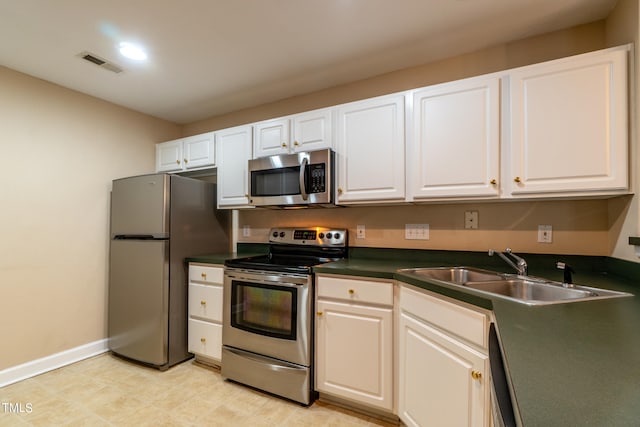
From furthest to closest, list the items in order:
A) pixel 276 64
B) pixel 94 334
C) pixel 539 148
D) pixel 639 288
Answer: pixel 94 334, pixel 276 64, pixel 539 148, pixel 639 288

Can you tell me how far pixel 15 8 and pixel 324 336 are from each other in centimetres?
268

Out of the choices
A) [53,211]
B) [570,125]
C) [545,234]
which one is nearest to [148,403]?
[53,211]

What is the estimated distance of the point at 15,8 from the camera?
168 centimetres

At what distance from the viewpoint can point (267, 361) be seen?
2.12 metres

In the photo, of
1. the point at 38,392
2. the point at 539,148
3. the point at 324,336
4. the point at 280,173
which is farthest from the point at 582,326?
the point at 38,392

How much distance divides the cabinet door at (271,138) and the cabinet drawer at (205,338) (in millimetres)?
1536

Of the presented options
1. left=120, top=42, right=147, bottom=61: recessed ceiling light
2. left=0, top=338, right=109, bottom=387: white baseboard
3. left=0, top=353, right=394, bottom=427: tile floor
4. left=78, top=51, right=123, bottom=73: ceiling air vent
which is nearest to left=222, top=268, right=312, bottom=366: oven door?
left=0, top=353, right=394, bottom=427: tile floor

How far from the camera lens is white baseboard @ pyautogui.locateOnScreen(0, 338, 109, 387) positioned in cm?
228

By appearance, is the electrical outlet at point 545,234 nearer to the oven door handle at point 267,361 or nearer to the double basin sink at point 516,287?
the double basin sink at point 516,287

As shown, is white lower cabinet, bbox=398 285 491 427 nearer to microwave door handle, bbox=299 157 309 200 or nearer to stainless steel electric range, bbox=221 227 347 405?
stainless steel electric range, bbox=221 227 347 405

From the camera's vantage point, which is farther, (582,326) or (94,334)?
(94,334)

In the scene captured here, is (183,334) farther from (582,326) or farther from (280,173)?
(582,326)

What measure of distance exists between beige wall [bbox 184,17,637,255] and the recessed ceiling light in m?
1.33

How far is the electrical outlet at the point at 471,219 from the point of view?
211cm
